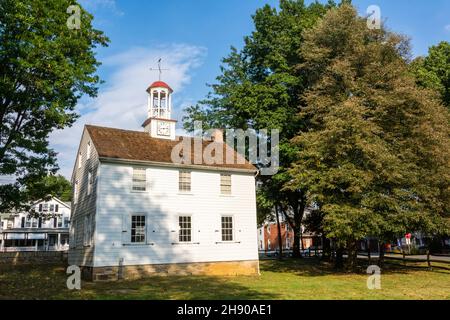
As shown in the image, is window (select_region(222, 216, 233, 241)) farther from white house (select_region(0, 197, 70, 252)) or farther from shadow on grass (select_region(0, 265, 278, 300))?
white house (select_region(0, 197, 70, 252))

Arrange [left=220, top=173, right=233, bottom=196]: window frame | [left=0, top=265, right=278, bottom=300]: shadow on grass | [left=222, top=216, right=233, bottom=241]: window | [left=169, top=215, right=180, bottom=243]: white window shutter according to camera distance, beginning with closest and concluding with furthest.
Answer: [left=0, top=265, right=278, bottom=300]: shadow on grass → [left=169, top=215, right=180, bottom=243]: white window shutter → [left=222, top=216, right=233, bottom=241]: window → [left=220, top=173, right=233, bottom=196]: window frame

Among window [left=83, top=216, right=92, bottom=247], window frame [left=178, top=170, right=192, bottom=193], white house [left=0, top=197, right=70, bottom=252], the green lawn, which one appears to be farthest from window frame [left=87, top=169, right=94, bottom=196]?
white house [left=0, top=197, right=70, bottom=252]

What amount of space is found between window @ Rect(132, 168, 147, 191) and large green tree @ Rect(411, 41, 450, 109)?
23258 mm

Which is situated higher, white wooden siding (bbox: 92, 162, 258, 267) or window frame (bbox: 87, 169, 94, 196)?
window frame (bbox: 87, 169, 94, 196)

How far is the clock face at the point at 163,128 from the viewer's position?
2997 centimetres

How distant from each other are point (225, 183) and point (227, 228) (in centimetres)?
326

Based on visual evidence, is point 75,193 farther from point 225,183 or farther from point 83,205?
point 225,183

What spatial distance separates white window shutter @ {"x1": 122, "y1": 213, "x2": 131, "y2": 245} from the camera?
922 inches

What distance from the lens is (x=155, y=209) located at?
2502 centimetres

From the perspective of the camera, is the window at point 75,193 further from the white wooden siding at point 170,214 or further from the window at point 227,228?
the window at point 227,228

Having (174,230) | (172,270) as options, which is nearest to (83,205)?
(174,230)

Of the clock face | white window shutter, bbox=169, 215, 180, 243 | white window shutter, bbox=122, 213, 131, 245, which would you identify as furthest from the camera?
the clock face
